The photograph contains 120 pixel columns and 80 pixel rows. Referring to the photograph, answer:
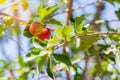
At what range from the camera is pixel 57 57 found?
102 centimetres

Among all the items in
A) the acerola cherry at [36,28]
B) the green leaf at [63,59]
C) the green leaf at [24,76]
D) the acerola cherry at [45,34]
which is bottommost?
the green leaf at [63,59]

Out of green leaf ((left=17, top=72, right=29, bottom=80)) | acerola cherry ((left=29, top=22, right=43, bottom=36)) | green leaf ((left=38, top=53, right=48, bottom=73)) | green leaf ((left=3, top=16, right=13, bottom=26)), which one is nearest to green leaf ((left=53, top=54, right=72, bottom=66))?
green leaf ((left=38, top=53, right=48, bottom=73))

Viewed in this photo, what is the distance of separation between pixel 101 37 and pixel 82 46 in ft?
0.30

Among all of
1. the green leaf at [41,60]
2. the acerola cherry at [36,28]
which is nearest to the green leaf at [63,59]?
the green leaf at [41,60]

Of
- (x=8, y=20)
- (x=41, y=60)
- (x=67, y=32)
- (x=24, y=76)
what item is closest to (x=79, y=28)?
(x=67, y=32)

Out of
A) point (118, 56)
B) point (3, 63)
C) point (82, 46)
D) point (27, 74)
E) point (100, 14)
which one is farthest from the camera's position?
point (100, 14)

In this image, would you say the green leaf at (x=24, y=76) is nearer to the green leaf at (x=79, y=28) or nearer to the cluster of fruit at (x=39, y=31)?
the cluster of fruit at (x=39, y=31)

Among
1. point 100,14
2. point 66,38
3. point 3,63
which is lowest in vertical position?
point 66,38

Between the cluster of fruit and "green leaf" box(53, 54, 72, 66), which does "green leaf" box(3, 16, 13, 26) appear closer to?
the cluster of fruit

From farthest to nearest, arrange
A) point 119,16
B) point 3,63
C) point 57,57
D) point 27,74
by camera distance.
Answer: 1. point 3,63
2. point 27,74
3. point 119,16
4. point 57,57

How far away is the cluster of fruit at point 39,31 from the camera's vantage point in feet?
3.63

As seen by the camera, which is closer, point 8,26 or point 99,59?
point 8,26

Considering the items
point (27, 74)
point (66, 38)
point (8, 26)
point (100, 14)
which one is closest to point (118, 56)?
point (66, 38)

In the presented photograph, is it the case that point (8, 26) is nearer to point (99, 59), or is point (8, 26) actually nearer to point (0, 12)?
point (0, 12)
